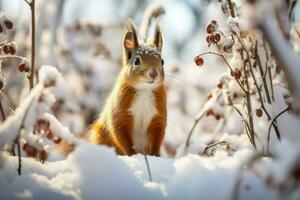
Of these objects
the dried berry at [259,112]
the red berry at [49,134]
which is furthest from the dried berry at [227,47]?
the red berry at [49,134]

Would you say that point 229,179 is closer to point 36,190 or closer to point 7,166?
point 36,190

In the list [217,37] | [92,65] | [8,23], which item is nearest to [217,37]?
[217,37]

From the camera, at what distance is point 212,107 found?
4.77m

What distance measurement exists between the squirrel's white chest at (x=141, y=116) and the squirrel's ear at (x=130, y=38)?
0.45 meters

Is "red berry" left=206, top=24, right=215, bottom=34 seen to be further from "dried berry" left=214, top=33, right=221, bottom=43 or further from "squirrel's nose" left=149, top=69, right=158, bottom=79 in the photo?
"squirrel's nose" left=149, top=69, right=158, bottom=79

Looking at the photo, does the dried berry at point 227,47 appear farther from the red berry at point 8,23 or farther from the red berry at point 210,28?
the red berry at point 8,23

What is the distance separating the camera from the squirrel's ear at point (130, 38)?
4.69m

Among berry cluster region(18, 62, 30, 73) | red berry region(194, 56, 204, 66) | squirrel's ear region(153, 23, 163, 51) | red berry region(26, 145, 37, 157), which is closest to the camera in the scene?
red berry region(26, 145, 37, 157)

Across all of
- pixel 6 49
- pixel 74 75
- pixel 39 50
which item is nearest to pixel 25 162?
pixel 6 49

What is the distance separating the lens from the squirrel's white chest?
4.66 metres

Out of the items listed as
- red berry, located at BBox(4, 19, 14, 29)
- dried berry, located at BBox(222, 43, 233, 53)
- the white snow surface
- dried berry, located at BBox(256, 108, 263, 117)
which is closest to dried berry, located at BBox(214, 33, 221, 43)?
dried berry, located at BBox(222, 43, 233, 53)

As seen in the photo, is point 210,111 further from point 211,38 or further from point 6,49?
point 6,49

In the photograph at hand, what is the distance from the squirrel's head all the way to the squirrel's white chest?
0.40 ft

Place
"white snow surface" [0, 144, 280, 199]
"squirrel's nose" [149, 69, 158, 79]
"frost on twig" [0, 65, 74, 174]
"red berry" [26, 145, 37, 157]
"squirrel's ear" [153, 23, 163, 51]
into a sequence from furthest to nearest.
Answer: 1. "squirrel's ear" [153, 23, 163, 51]
2. "squirrel's nose" [149, 69, 158, 79]
3. "red berry" [26, 145, 37, 157]
4. "frost on twig" [0, 65, 74, 174]
5. "white snow surface" [0, 144, 280, 199]
